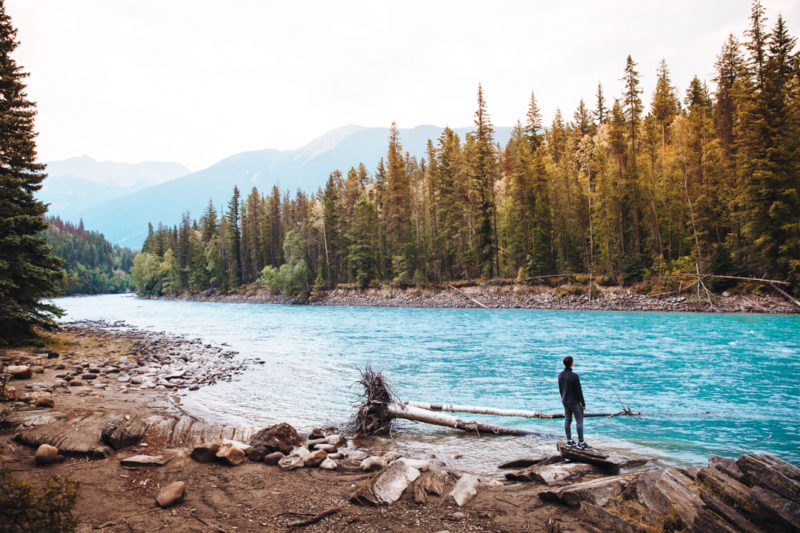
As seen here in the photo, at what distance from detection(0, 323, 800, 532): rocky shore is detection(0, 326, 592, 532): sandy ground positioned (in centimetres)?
2

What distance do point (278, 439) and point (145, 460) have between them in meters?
2.20

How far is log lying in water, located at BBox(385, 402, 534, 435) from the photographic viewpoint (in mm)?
9602

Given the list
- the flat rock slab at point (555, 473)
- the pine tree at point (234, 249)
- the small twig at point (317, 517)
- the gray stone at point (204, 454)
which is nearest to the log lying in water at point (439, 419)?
the flat rock slab at point (555, 473)

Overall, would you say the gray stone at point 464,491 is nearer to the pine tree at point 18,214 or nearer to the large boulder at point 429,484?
the large boulder at point 429,484

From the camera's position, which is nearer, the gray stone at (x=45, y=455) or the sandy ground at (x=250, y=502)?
the sandy ground at (x=250, y=502)

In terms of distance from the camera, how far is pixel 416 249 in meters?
57.7

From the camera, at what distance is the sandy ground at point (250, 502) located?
4984 mm

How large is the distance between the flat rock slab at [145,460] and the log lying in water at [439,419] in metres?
4.89

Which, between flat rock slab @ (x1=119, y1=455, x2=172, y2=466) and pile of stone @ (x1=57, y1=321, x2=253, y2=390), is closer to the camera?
flat rock slab @ (x1=119, y1=455, x2=172, y2=466)

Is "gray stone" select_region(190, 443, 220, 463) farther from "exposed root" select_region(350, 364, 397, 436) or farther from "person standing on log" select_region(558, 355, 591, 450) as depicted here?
"person standing on log" select_region(558, 355, 591, 450)

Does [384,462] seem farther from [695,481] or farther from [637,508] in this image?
[695,481]

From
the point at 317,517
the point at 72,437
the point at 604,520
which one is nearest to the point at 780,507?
the point at 604,520

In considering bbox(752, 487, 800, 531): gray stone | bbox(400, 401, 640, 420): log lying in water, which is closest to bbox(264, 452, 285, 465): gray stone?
bbox(400, 401, 640, 420): log lying in water

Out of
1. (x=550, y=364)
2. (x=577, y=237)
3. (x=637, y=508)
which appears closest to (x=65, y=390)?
(x=637, y=508)
